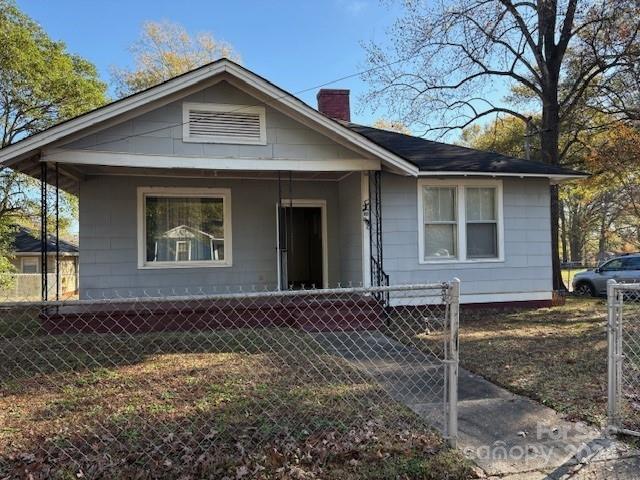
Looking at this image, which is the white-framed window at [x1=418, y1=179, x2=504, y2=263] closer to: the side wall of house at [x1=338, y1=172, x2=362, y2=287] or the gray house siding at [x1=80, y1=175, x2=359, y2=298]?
the side wall of house at [x1=338, y1=172, x2=362, y2=287]

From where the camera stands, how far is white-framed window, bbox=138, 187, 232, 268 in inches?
418

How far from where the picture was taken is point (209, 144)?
29.7ft

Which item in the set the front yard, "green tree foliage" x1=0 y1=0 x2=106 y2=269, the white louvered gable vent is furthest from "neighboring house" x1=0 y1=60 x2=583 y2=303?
"green tree foliage" x1=0 y1=0 x2=106 y2=269

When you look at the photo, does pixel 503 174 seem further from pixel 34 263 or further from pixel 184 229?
pixel 34 263

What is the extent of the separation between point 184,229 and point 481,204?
6468mm

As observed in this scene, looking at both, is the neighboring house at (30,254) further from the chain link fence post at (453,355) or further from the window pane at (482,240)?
the chain link fence post at (453,355)

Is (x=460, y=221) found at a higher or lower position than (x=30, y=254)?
higher

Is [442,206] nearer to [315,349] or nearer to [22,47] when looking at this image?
[315,349]

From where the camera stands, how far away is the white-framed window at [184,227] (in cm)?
1062

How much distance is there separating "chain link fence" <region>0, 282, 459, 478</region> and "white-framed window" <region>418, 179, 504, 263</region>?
7.98 feet

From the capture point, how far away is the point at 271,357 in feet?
21.0

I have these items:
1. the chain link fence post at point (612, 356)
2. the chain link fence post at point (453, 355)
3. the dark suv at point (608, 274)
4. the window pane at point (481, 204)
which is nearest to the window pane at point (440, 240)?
the window pane at point (481, 204)

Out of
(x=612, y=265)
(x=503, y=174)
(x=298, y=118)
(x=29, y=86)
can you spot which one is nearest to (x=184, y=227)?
(x=298, y=118)

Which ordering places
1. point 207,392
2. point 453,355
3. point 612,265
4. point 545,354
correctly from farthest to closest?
point 612,265, point 545,354, point 207,392, point 453,355
